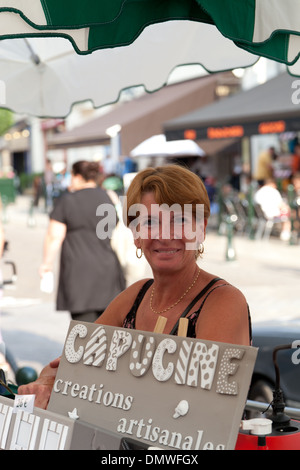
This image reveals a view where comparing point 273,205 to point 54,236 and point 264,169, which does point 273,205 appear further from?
point 54,236

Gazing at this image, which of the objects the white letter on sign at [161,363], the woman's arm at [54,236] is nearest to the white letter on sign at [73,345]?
the white letter on sign at [161,363]

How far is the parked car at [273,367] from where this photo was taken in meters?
4.95

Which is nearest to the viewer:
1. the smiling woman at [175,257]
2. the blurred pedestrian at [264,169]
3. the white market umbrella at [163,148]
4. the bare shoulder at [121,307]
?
the smiling woman at [175,257]

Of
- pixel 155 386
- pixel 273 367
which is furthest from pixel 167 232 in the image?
pixel 273 367

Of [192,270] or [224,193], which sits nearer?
[192,270]

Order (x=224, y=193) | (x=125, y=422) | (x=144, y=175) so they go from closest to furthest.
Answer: (x=125, y=422) → (x=144, y=175) → (x=224, y=193)

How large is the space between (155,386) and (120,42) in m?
1.48

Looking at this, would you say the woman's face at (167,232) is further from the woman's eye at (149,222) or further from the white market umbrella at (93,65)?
the white market umbrella at (93,65)

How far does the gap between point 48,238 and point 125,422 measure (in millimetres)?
4661

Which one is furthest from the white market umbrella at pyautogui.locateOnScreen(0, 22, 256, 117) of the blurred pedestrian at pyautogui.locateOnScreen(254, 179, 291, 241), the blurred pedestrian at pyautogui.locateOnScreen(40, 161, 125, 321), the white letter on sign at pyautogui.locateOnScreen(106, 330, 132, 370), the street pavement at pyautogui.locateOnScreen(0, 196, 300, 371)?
the blurred pedestrian at pyautogui.locateOnScreen(254, 179, 291, 241)

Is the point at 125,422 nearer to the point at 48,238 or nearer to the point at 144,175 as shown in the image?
the point at 144,175

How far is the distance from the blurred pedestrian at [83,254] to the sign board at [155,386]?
421 centimetres
